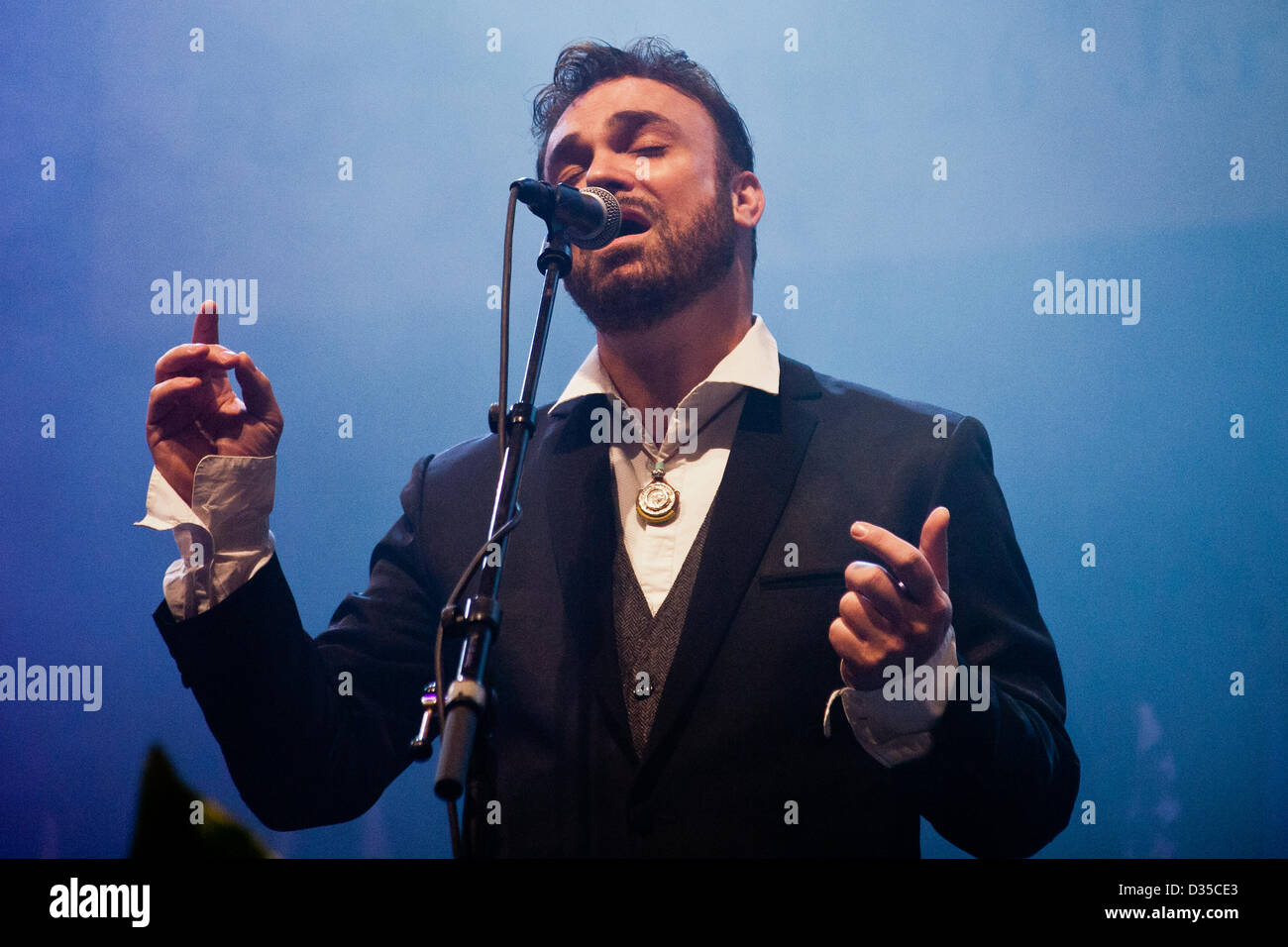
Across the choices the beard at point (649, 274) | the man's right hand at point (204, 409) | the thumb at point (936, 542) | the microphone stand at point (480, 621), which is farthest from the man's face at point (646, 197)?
the thumb at point (936, 542)

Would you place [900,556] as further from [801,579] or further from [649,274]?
→ [649,274]

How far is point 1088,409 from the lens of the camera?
1903 millimetres

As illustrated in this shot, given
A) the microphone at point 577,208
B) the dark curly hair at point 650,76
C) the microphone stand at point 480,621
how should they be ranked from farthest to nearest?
1. the dark curly hair at point 650,76
2. the microphone at point 577,208
3. the microphone stand at point 480,621

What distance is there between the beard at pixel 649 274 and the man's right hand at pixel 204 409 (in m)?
0.64

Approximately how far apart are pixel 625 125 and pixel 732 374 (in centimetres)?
53

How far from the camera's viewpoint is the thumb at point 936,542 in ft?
4.09

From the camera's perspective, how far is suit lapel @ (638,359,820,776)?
155 cm

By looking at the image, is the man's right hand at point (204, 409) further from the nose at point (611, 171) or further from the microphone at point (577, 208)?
the nose at point (611, 171)

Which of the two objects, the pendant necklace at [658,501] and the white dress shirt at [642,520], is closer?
the white dress shirt at [642,520]

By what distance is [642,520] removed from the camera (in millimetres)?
1725

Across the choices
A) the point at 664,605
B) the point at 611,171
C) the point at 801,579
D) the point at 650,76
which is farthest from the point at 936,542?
the point at 650,76

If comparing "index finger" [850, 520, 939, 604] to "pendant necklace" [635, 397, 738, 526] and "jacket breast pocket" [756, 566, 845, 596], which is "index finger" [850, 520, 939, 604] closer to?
A: "jacket breast pocket" [756, 566, 845, 596]

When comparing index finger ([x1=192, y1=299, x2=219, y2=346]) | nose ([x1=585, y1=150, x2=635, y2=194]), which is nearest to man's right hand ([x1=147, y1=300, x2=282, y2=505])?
index finger ([x1=192, y1=299, x2=219, y2=346])
